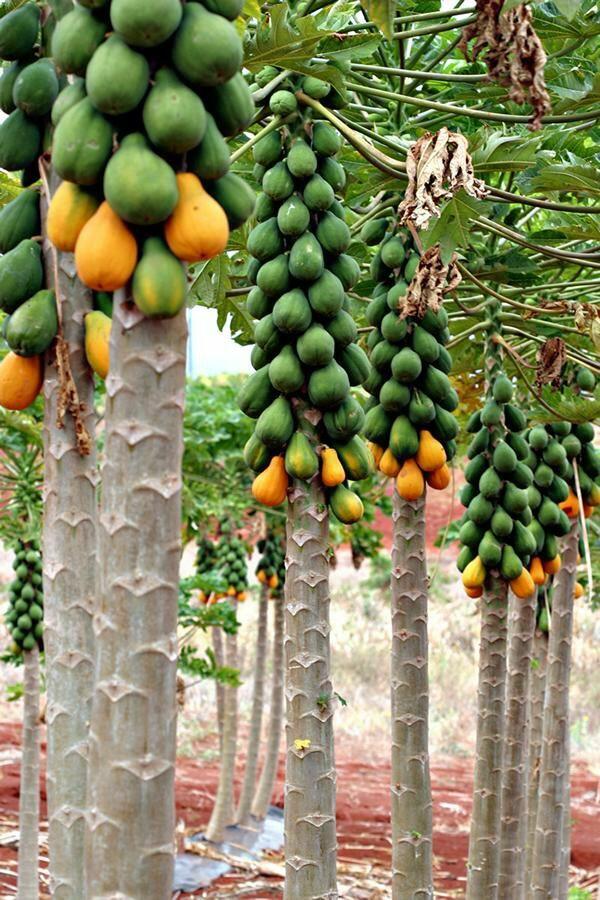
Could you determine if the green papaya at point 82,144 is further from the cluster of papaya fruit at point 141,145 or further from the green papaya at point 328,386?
the green papaya at point 328,386

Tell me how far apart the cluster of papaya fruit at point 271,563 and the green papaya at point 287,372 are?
20.9 feet

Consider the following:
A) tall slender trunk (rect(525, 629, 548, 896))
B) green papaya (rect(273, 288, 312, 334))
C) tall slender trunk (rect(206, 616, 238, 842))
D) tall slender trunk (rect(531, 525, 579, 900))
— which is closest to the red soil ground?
tall slender trunk (rect(206, 616, 238, 842))

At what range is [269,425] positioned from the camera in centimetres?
285

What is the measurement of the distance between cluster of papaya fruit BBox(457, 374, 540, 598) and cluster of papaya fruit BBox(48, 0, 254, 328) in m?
2.91


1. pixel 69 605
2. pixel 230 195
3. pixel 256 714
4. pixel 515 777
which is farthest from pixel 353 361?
pixel 256 714

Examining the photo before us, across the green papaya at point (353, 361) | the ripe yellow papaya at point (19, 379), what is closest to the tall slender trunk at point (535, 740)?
the green papaya at point (353, 361)

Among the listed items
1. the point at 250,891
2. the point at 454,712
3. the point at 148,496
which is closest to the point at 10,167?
the point at 148,496

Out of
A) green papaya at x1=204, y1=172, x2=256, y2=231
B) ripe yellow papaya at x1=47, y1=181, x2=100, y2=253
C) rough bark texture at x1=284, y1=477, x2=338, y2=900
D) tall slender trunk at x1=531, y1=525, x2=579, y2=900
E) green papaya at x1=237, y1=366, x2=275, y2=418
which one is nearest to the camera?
ripe yellow papaya at x1=47, y1=181, x2=100, y2=253

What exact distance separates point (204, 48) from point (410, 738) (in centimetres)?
251

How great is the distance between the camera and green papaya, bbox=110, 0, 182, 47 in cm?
147

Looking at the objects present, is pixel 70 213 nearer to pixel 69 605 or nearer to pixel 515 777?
pixel 69 605

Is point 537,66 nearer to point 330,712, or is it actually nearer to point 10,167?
point 10,167

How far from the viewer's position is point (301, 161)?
285cm

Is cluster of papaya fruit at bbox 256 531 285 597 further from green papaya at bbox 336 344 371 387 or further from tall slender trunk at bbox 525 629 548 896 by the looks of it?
green papaya at bbox 336 344 371 387
